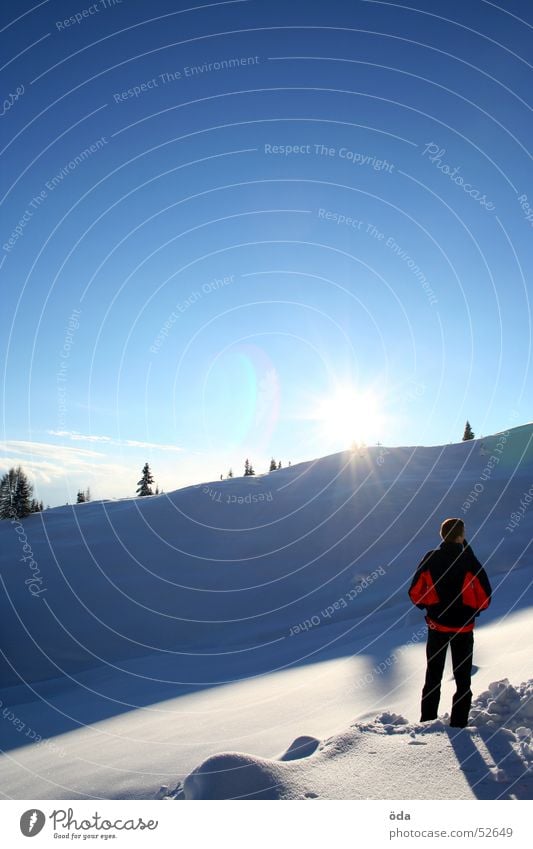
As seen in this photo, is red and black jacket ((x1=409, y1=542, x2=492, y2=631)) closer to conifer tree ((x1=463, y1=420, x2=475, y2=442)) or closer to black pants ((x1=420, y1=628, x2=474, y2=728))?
black pants ((x1=420, y1=628, x2=474, y2=728))

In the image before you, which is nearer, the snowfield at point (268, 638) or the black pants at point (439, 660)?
the snowfield at point (268, 638)

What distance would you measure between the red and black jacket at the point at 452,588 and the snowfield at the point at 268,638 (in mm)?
949

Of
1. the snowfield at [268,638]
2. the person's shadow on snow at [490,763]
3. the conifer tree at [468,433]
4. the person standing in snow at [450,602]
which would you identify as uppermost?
the conifer tree at [468,433]

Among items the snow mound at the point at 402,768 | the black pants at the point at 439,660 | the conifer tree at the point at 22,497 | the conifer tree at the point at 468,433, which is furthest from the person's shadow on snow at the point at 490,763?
the conifer tree at the point at 468,433

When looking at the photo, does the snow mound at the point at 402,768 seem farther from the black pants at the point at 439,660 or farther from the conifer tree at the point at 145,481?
the conifer tree at the point at 145,481

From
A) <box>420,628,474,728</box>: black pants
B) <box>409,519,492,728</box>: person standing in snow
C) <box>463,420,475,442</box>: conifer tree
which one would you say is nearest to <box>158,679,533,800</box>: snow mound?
<box>420,628,474,728</box>: black pants

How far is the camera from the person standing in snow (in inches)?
237

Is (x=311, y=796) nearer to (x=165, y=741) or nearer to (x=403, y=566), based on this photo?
(x=165, y=741)

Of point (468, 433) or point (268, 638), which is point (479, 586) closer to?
point (268, 638)

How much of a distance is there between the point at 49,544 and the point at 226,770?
30.0 metres

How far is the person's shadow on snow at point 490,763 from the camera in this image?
13.5 feet

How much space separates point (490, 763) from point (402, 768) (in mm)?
816

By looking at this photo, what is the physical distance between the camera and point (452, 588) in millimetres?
6148
